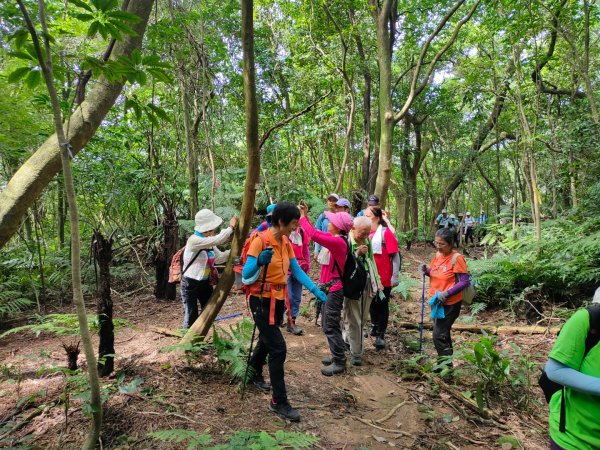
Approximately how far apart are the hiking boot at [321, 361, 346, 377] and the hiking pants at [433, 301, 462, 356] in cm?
123

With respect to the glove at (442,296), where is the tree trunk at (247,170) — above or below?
above

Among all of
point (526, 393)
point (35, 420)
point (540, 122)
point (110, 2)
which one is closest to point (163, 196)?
point (35, 420)

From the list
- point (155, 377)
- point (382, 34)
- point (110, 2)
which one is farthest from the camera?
point (382, 34)

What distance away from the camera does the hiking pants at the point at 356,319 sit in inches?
196

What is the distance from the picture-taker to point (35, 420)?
10.5ft

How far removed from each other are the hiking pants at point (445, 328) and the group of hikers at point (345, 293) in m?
0.01

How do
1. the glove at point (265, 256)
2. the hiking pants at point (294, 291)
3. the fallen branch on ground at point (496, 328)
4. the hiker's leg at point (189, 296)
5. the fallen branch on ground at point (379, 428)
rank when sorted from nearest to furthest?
the glove at point (265, 256) → the fallen branch on ground at point (379, 428) → the hiker's leg at point (189, 296) → the hiking pants at point (294, 291) → the fallen branch on ground at point (496, 328)

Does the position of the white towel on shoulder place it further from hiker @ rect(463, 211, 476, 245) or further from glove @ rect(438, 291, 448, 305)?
hiker @ rect(463, 211, 476, 245)

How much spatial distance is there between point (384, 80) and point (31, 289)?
30.2 feet

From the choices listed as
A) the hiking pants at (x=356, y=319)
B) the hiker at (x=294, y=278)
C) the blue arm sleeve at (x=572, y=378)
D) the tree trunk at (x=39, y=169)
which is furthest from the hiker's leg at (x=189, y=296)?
the blue arm sleeve at (x=572, y=378)

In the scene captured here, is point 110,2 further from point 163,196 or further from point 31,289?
point 31,289

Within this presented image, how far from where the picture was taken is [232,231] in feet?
15.7

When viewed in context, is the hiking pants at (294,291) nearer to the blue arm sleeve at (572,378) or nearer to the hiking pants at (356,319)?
the hiking pants at (356,319)

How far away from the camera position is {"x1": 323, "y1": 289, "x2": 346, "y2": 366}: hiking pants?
4648 millimetres
